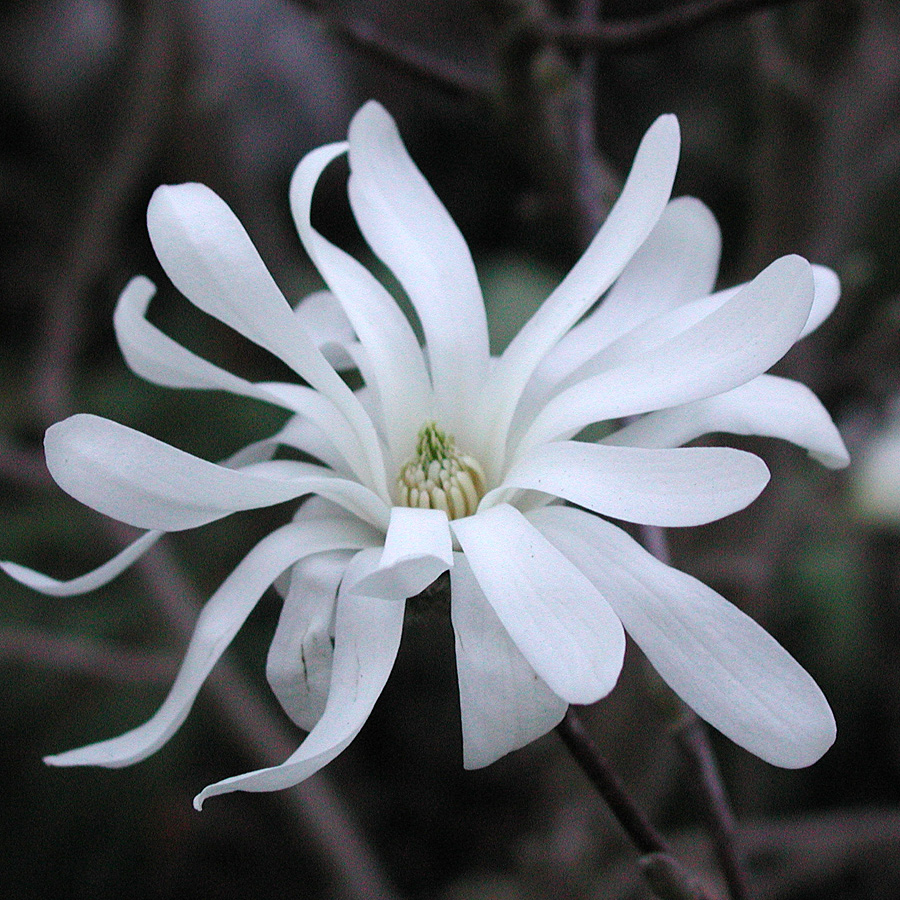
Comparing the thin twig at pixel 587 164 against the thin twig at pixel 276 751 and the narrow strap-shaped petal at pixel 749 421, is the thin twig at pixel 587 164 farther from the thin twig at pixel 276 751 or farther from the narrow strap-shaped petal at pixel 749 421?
the thin twig at pixel 276 751

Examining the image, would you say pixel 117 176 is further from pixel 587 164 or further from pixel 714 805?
pixel 714 805

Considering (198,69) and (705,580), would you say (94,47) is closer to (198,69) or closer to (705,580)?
(198,69)

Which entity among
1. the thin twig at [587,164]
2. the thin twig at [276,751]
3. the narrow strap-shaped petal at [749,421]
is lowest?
the thin twig at [276,751]

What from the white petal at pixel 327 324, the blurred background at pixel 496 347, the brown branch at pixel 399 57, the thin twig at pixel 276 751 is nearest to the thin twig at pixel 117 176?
the blurred background at pixel 496 347

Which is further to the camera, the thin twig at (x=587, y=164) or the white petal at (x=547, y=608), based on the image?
the thin twig at (x=587, y=164)

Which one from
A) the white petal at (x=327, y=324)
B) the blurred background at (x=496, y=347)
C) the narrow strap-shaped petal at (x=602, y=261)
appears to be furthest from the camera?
the blurred background at (x=496, y=347)

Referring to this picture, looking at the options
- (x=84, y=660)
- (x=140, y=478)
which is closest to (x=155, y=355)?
(x=140, y=478)

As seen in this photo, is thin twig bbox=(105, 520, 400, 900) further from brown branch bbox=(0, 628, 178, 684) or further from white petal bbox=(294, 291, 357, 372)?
white petal bbox=(294, 291, 357, 372)
